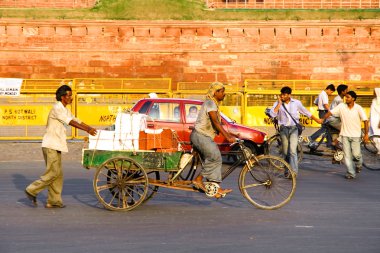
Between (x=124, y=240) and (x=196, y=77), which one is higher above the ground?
(x=196, y=77)

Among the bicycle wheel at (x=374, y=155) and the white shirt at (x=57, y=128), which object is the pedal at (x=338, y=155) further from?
the white shirt at (x=57, y=128)

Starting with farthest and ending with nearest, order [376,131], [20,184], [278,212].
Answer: [376,131], [20,184], [278,212]

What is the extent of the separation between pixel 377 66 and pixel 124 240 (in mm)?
28812

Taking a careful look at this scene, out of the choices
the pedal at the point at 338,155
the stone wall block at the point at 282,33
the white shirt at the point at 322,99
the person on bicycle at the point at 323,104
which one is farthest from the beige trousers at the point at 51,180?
the stone wall block at the point at 282,33

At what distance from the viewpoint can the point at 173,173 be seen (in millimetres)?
10289

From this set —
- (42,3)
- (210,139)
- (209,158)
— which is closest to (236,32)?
(42,3)

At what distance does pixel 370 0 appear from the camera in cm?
3659

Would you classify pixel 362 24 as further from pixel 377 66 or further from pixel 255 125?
pixel 255 125

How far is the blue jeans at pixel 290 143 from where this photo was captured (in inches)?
522

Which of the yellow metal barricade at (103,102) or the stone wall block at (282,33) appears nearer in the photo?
the yellow metal barricade at (103,102)

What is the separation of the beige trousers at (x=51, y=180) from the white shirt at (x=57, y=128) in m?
0.08

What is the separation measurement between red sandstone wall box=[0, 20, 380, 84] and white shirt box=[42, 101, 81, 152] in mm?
25365

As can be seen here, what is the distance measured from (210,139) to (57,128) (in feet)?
6.10

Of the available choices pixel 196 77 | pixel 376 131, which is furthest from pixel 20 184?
pixel 196 77
